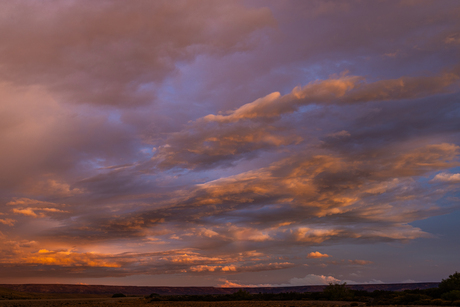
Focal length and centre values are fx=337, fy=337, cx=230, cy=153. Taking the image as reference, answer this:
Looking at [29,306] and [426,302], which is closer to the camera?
[426,302]

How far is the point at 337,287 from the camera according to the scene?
76000 millimetres

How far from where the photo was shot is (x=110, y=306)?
7081 centimetres

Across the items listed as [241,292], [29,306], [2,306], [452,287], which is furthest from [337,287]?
[2,306]

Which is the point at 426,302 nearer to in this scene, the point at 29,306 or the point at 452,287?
the point at 452,287

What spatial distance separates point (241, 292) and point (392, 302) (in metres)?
48.0

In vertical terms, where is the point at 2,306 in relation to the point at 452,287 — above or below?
below

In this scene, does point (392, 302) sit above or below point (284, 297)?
above

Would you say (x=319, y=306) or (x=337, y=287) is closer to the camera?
(x=319, y=306)

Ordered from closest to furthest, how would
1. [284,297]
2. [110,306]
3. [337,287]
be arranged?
[110,306] < [337,287] < [284,297]

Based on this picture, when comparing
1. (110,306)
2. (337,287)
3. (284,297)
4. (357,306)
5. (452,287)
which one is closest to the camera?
(357,306)

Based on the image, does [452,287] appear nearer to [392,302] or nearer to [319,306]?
[392,302]

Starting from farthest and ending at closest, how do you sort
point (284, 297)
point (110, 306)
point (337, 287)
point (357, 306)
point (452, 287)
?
point (284, 297), point (337, 287), point (110, 306), point (452, 287), point (357, 306)

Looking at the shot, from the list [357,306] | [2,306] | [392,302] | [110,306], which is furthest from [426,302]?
[2,306]

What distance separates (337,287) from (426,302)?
1050 inches
